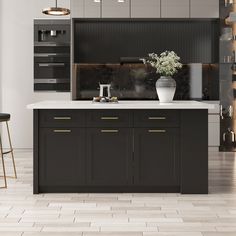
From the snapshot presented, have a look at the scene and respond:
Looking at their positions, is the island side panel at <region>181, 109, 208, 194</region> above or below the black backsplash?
below

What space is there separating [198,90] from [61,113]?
4.56 meters

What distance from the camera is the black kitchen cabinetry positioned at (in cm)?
564

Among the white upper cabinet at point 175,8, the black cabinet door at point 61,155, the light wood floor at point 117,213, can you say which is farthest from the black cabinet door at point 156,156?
the white upper cabinet at point 175,8

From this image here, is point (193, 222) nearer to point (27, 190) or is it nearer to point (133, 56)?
point (27, 190)

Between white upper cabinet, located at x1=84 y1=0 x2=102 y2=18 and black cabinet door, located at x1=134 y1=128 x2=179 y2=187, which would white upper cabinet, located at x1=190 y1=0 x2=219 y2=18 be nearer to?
white upper cabinet, located at x1=84 y1=0 x2=102 y2=18

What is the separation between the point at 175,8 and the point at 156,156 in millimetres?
4341

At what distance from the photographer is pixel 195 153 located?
5.61 meters

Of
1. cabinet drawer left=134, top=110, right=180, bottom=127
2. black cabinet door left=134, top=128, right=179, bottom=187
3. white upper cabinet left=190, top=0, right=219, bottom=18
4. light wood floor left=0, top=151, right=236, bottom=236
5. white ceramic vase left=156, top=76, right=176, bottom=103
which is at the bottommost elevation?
light wood floor left=0, top=151, right=236, bottom=236

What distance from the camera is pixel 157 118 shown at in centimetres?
564

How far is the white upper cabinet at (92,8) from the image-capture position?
30.7ft

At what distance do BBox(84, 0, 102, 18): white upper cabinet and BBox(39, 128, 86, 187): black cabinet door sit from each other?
416 centimetres

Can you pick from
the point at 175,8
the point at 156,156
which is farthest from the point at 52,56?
the point at 156,156

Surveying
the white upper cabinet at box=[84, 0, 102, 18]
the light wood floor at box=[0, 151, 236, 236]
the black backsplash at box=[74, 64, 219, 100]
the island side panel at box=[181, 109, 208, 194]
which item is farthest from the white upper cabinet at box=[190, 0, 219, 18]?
the island side panel at box=[181, 109, 208, 194]

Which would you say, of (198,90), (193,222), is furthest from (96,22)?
(193,222)
